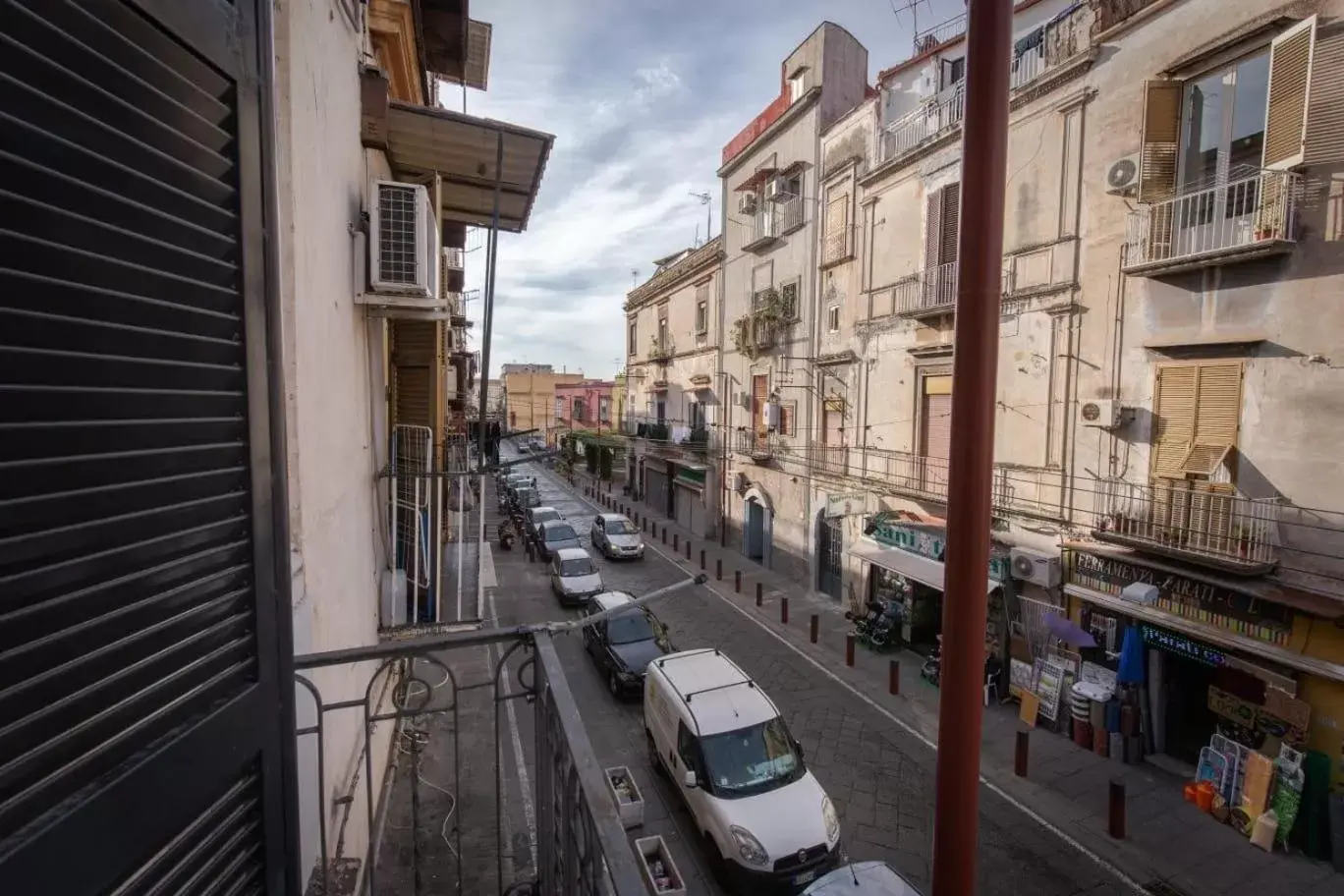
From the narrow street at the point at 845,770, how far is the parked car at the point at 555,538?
4.32 metres

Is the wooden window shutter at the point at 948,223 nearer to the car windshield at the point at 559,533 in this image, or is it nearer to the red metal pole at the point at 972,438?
the red metal pole at the point at 972,438

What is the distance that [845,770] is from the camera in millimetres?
9625

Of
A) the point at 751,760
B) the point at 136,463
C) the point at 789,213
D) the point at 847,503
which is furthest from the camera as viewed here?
the point at 789,213

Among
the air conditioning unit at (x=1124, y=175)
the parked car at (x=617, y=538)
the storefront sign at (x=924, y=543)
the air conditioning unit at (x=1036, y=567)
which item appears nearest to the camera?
the air conditioning unit at (x=1124, y=175)

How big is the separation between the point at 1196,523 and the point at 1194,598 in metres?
1.02

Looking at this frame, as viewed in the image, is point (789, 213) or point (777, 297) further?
point (777, 297)

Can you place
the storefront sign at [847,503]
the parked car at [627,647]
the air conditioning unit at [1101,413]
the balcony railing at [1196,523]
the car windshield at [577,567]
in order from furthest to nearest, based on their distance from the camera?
the car windshield at [577,567] → the storefront sign at [847,503] → the parked car at [627,647] → the air conditioning unit at [1101,413] → the balcony railing at [1196,523]

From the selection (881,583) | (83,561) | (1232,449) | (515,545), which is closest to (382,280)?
(83,561)

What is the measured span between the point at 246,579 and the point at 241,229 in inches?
32.7

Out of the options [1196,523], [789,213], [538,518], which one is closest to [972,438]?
[1196,523]

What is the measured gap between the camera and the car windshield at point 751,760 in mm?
7625

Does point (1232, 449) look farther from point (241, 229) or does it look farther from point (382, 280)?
point (241, 229)

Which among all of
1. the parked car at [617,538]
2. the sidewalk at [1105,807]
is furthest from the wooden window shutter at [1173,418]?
the parked car at [617,538]

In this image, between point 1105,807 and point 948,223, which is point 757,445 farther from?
point 1105,807
